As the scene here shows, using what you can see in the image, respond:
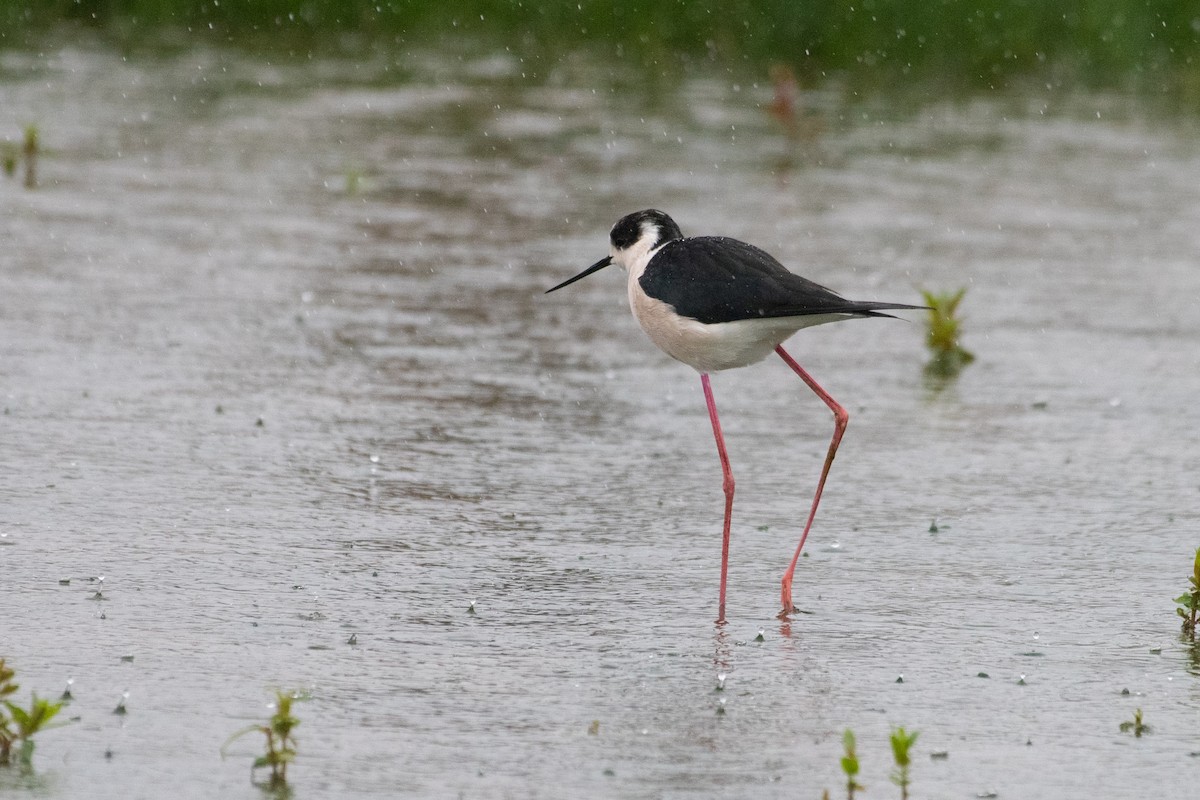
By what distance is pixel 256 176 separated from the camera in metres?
14.4

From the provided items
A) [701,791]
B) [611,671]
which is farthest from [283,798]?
[611,671]

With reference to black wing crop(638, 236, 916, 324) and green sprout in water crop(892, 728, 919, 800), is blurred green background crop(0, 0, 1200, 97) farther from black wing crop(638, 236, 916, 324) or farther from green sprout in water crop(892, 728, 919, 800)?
green sprout in water crop(892, 728, 919, 800)

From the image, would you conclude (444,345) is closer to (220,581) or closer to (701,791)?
(220,581)

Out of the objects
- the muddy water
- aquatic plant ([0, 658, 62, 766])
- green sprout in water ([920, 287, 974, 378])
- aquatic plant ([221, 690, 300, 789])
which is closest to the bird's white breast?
the muddy water

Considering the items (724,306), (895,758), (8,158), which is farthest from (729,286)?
(8,158)

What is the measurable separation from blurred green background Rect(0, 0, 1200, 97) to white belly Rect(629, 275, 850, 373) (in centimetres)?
1522

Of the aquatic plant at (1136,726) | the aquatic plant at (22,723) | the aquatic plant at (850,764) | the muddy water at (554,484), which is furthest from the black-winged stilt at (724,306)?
the aquatic plant at (22,723)

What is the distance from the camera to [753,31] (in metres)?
24.0

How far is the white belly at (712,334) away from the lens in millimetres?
6273

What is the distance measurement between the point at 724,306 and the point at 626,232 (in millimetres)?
720

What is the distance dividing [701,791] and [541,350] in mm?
5469

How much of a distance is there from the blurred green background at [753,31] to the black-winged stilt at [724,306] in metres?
15.2

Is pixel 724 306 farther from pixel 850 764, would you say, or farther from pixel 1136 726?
pixel 850 764

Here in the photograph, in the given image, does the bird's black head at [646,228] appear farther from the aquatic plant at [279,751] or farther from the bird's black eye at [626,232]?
the aquatic plant at [279,751]
